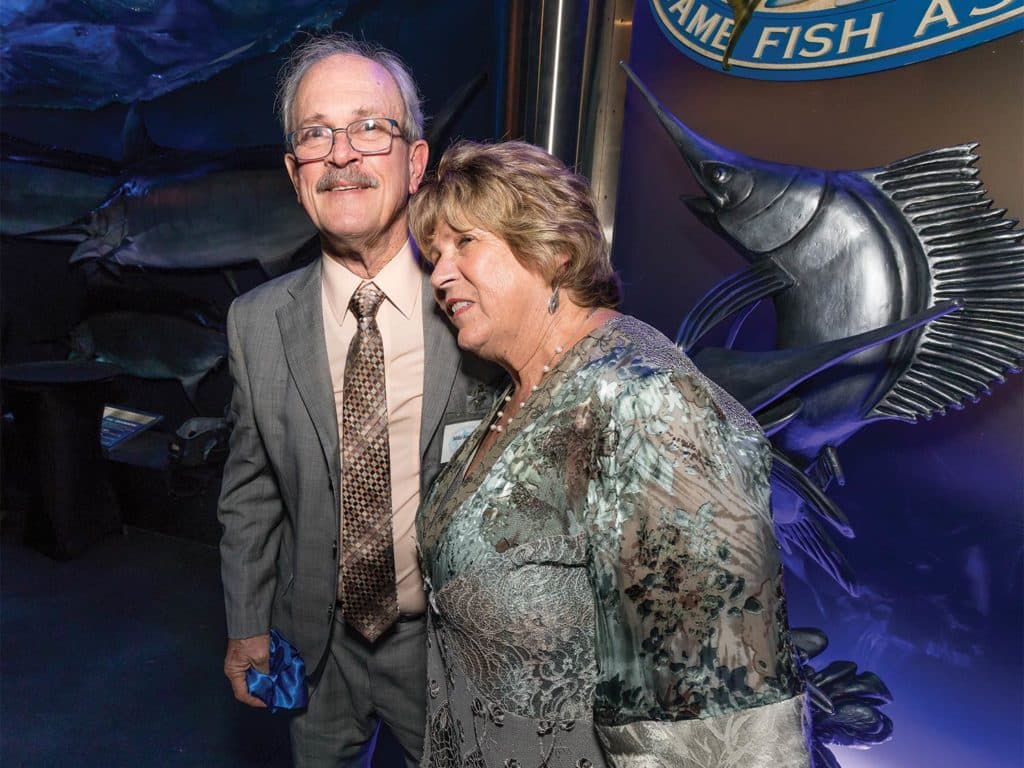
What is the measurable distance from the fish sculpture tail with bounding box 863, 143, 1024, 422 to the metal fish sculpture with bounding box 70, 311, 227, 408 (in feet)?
10.4

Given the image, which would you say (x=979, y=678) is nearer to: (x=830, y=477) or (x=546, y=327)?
(x=830, y=477)

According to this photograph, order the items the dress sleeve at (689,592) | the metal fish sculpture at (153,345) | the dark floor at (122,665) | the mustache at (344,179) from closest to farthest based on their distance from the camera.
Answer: the dress sleeve at (689,592) → the mustache at (344,179) → the dark floor at (122,665) → the metal fish sculpture at (153,345)

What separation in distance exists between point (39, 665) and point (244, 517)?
204 cm

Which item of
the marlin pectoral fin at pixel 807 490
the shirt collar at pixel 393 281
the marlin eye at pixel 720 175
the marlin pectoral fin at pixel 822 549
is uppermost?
the marlin eye at pixel 720 175

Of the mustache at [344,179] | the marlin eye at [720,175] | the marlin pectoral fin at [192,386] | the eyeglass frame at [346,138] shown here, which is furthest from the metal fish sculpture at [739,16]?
the marlin pectoral fin at [192,386]

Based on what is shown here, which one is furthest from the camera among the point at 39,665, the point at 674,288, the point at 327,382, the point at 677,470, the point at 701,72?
the point at 39,665

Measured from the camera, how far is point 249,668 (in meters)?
1.56

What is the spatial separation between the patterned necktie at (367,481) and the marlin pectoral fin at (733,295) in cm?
93

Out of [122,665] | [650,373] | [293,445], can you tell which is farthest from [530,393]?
[122,665]

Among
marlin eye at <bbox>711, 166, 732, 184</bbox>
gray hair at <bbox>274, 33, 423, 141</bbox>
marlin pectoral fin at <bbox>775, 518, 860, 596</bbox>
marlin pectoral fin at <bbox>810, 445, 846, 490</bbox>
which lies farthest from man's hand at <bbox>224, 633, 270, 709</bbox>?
marlin eye at <bbox>711, 166, 732, 184</bbox>

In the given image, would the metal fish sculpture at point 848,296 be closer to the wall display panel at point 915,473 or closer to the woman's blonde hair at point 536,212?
the wall display panel at point 915,473

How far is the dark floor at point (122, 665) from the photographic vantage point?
245 centimetres

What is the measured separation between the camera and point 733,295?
1927 millimetres

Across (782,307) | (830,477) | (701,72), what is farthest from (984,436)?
(701,72)
